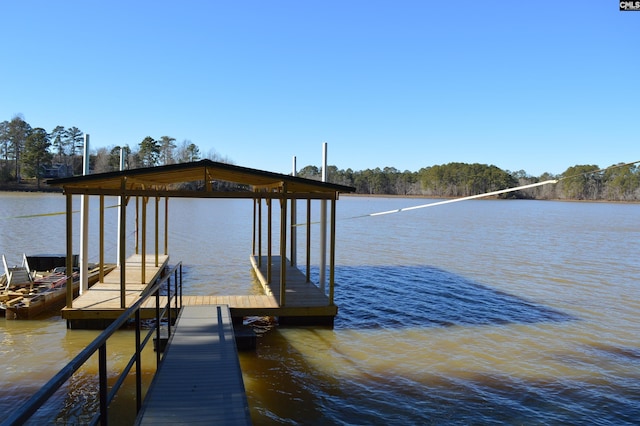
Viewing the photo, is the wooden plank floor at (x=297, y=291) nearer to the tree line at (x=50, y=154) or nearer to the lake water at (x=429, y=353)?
the lake water at (x=429, y=353)

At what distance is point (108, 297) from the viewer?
28.0 feet

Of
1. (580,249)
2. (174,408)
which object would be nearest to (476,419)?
(174,408)

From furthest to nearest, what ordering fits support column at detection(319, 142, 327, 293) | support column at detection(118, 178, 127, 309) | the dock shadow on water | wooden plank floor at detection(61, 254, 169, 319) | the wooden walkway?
1. the dock shadow on water
2. support column at detection(319, 142, 327, 293)
3. wooden plank floor at detection(61, 254, 169, 319)
4. support column at detection(118, 178, 127, 309)
5. the wooden walkway

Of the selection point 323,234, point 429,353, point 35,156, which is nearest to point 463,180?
point 35,156

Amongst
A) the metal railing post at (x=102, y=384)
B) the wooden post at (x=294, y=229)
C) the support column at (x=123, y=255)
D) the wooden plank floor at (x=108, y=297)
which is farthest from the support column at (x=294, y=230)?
the metal railing post at (x=102, y=384)

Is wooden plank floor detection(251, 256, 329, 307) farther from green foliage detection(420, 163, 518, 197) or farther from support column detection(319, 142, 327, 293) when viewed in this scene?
green foliage detection(420, 163, 518, 197)

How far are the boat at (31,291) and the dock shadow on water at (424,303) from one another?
5442 mm

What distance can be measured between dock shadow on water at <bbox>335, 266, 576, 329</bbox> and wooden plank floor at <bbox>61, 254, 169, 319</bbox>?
148 inches

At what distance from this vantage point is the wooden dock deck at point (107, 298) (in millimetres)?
7785

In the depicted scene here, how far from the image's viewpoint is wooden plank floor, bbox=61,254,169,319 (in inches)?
307

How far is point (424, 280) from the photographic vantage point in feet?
45.9

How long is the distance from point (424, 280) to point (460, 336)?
529 cm

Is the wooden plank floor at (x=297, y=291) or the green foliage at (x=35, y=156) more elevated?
the green foliage at (x=35, y=156)

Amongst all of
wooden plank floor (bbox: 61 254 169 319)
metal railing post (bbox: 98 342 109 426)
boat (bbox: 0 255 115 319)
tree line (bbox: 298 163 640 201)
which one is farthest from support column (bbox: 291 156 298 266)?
tree line (bbox: 298 163 640 201)
